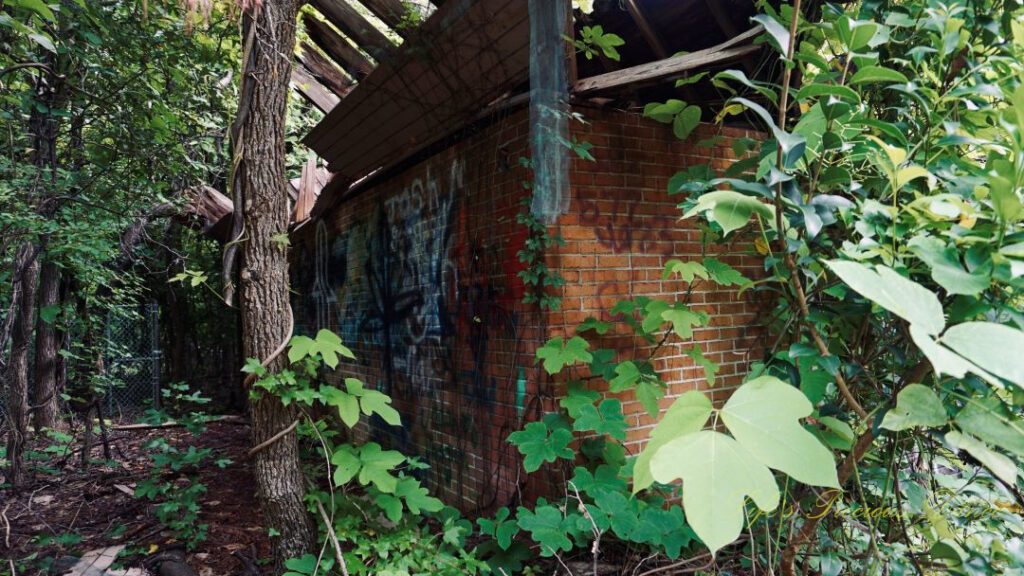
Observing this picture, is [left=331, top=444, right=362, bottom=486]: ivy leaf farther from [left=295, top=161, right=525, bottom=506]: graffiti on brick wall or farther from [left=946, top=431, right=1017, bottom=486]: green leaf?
[left=946, top=431, right=1017, bottom=486]: green leaf

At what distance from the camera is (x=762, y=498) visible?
73 centimetres

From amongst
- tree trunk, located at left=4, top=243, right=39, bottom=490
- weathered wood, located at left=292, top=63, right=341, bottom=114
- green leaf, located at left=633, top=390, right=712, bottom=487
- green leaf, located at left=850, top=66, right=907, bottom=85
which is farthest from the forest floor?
weathered wood, located at left=292, top=63, right=341, bottom=114

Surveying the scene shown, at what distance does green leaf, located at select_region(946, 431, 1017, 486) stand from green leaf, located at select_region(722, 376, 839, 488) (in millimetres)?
497

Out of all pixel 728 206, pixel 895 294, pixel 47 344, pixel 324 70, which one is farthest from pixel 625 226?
pixel 47 344

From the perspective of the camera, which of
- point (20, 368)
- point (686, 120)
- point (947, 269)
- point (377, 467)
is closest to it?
point (947, 269)

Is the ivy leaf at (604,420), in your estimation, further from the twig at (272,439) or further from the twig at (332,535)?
the twig at (272,439)

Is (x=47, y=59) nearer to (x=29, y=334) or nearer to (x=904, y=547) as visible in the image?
(x=29, y=334)

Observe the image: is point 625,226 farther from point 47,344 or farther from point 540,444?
point 47,344

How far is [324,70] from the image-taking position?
5.14 metres

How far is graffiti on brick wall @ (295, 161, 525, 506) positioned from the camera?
345cm

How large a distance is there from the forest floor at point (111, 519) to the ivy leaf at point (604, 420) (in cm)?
197

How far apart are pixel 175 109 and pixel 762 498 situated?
5.24 meters

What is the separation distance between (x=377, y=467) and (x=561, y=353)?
1.08 m

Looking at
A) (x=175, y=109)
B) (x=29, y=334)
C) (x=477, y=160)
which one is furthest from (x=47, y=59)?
(x=477, y=160)
